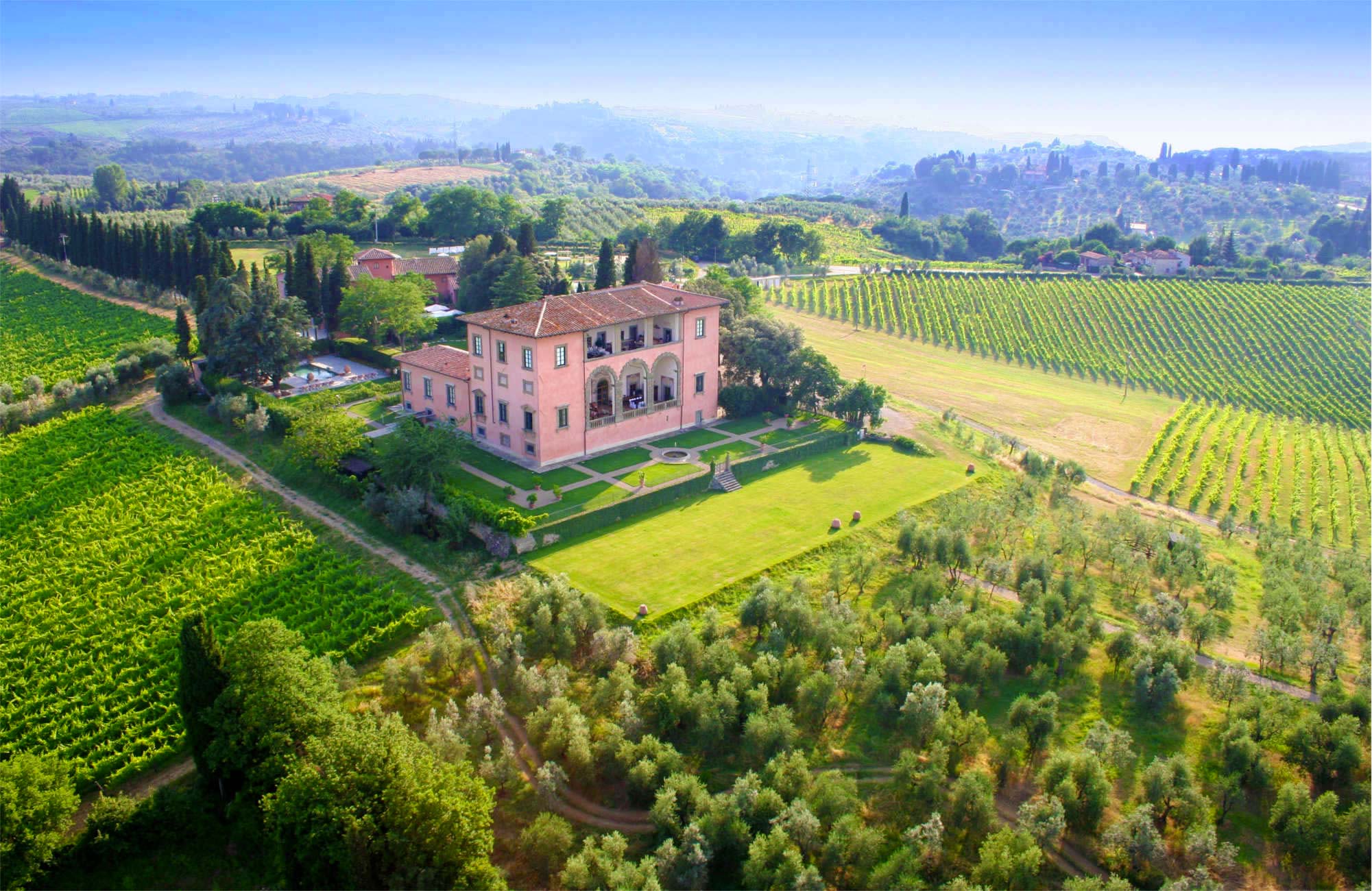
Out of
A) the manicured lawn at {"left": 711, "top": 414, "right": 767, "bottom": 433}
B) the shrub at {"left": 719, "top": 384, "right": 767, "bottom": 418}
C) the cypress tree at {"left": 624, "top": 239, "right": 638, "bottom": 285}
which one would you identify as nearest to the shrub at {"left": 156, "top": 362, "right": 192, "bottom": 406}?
the manicured lawn at {"left": 711, "top": 414, "right": 767, "bottom": 433}

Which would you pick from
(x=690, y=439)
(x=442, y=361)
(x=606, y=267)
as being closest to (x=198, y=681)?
(x=442, y=361)

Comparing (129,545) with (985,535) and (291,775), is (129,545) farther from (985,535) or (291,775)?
(985,535)

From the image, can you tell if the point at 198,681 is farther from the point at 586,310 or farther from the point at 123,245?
the point at 123,245

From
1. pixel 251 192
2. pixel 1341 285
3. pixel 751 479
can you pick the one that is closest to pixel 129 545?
pixel 751 479

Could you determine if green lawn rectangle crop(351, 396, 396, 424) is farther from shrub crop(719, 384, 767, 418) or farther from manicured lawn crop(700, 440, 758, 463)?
shrub crop(719, 384, 767, 418)

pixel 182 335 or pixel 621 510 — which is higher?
pixel 182 335

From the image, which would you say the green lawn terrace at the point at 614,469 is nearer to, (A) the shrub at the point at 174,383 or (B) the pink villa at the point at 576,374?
(B) the pink villa at the point at 576,374
